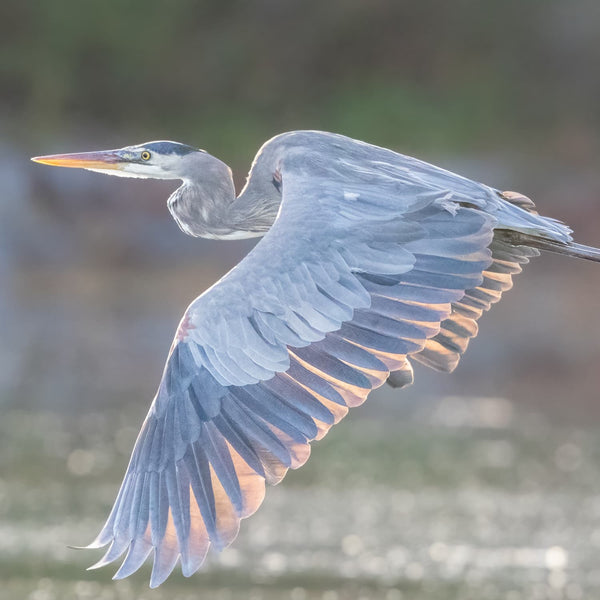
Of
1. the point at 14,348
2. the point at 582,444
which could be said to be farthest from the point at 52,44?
the point at 582,444

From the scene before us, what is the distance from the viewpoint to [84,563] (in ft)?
24.5

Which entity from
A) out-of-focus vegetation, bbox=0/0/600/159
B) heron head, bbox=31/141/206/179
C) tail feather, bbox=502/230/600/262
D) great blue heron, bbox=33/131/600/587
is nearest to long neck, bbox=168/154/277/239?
heron head, bbox=31/141/206/179

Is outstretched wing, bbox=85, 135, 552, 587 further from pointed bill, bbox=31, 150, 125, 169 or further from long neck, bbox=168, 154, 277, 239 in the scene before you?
pointed bill, bbox=31, 150, 125, 169

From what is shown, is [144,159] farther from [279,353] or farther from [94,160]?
[279,353]

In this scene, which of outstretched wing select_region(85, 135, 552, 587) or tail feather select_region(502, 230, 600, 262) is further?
tail feather select_region(502, 230, 600, 262)

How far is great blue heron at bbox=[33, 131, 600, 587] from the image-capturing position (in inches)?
186

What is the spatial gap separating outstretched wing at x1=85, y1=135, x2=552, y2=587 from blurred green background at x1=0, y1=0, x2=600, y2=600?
220cm

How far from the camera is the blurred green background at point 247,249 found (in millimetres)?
7871

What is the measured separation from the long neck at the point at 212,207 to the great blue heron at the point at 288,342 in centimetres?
75

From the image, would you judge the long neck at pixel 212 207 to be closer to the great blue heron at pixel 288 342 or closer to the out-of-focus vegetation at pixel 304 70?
the great blue heron at pixel 288 342

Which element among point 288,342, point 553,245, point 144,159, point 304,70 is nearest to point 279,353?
point 288,342

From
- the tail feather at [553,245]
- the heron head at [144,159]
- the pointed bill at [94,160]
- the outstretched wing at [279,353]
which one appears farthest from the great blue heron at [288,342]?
the pointed bill at [94,160]

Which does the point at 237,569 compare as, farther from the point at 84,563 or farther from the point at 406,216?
the point at 406,216

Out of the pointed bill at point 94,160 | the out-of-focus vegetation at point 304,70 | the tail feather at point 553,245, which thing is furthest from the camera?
the out-of-focus vegetation at point 304,70
